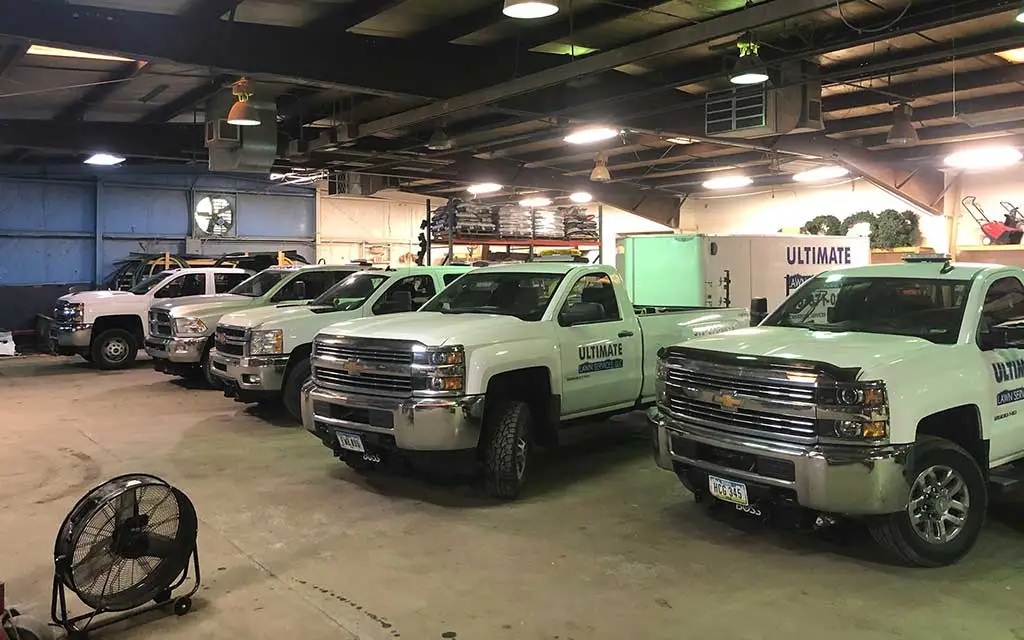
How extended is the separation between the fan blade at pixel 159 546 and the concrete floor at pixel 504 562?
1.21 feet

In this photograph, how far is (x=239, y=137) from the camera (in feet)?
36.2

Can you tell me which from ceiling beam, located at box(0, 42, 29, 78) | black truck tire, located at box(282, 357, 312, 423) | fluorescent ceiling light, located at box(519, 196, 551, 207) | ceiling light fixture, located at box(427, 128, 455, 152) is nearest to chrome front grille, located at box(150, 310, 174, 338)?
black truck tire, located at box(282, 357, 312, 423)

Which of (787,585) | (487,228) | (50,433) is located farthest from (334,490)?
(487,228)

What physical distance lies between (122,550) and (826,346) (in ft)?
14.0

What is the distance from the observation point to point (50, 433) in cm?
902

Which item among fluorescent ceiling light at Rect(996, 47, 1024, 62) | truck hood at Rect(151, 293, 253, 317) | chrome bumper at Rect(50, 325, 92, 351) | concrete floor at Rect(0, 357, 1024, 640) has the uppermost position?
fluorescent ceiling light at Rect(996, 47, 1024, 62)

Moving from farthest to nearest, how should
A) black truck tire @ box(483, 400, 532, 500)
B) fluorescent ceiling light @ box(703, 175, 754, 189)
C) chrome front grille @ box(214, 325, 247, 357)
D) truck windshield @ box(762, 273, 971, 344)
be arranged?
fluorescent ceiling light @ box(703, 175, 754, 189) → chrome front grille @ box(214, 325, 247, 357) → black truck tire @ box(483, 400, 532, 500) → truck windshield @ box(762, 273, 971, 344)

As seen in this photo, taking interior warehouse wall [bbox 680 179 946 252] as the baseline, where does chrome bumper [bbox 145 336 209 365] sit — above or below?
below

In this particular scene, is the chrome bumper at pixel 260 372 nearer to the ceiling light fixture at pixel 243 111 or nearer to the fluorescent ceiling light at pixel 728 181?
the ceiling light fixture at pixel 243 111

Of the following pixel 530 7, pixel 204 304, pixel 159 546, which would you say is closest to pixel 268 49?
pixel 530 7

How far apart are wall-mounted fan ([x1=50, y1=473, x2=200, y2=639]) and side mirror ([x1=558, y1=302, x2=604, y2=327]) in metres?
3.59

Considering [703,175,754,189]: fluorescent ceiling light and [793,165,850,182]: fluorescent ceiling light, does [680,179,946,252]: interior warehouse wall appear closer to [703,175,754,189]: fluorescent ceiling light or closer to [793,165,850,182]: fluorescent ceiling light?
[793,165,850,182]: fluorescent ceiling light

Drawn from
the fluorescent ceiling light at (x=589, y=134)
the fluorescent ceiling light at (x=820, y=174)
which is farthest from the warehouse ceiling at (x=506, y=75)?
the fluorescent ceiling light at (x=820, y=174)

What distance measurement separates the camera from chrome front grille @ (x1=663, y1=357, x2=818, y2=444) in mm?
4672
